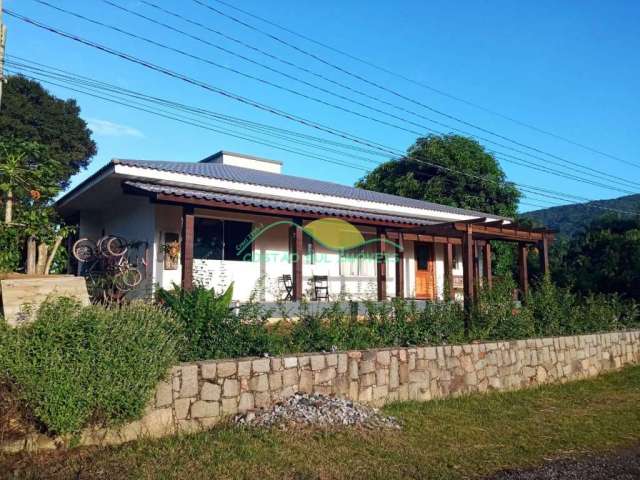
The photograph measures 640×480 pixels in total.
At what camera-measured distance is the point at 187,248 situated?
35.8 ft

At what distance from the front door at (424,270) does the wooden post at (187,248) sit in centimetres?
906

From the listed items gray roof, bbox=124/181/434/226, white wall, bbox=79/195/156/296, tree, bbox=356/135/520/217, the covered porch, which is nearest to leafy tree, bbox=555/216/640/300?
the covered porch

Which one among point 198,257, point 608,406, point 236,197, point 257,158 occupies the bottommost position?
point 608,406

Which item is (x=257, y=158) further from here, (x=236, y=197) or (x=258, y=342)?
(x=258, y=342)

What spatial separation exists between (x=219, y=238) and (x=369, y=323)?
6.45 metres

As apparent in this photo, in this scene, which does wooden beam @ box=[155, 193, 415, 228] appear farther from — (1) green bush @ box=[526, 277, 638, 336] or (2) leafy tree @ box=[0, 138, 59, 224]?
(1) green bush @ box=[526, 277, 638, 336]

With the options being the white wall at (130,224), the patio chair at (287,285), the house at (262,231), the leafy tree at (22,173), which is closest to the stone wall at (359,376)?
the house at (262,231)

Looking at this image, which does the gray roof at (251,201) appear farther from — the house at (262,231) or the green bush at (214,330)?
the green bush at (214,330)

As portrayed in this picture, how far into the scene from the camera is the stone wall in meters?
5.39

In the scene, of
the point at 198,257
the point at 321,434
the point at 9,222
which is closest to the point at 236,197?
Answer: the point at 198,257

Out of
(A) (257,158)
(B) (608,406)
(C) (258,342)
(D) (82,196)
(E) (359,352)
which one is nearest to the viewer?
(C) (258,342)

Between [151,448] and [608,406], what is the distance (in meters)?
6.53

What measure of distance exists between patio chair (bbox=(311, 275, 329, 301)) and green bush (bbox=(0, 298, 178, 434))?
864 centimetres

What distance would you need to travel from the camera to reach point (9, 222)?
24.1ft
